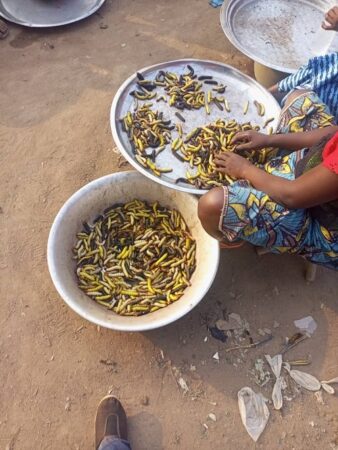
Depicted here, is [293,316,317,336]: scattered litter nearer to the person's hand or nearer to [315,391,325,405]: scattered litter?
[315,391,325,405]: scattered litter

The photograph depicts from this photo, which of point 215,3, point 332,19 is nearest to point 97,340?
point 332,19

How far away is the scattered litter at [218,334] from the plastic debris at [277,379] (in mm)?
333

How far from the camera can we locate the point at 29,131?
168 inches

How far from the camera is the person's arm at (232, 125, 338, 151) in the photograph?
3008 millimetres

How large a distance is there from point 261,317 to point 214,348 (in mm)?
461

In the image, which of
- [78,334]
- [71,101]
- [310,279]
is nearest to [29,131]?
[71,101]

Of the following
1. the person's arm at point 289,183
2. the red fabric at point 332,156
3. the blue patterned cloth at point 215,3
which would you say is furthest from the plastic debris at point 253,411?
the blue patterned cloth at point 215,3

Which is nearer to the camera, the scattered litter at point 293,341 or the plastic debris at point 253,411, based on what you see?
the plastic debris at point 253,411

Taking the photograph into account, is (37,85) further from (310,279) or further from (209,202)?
(310,279)

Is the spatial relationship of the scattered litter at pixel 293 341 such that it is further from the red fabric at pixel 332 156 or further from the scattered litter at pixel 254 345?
the red fabric at pixel 332 156

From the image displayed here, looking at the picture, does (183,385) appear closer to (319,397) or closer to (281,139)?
(319,397)

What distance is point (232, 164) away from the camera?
302cm

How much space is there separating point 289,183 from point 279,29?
3101 millimetres

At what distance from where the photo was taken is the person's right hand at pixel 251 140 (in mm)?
3146
